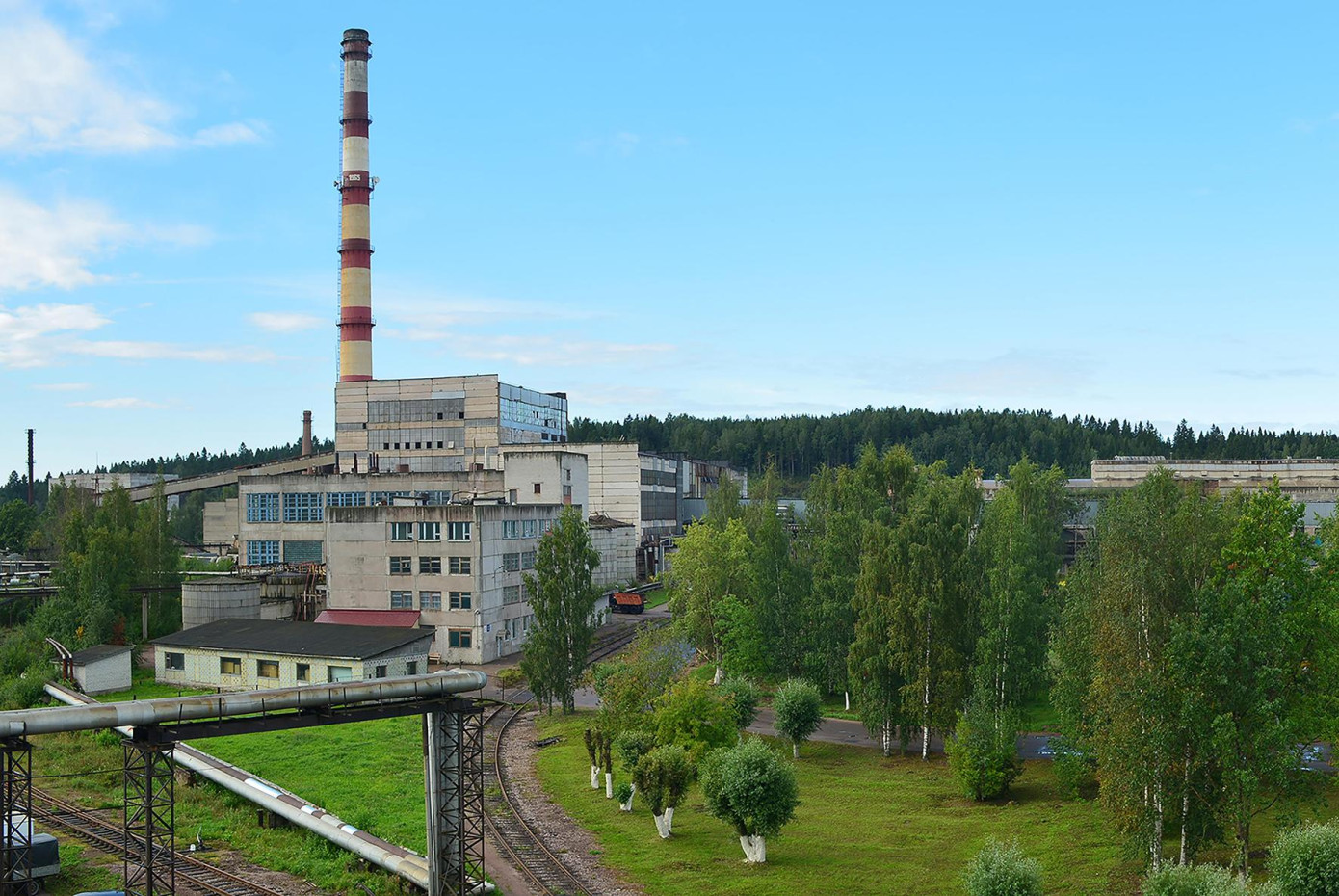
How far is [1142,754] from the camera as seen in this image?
95.6 ft

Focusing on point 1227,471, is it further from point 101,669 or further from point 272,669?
point 101,669

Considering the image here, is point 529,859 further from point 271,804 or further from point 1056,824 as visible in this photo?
point 1056,824

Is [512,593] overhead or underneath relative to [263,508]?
underneath

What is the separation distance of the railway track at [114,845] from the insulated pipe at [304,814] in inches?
118

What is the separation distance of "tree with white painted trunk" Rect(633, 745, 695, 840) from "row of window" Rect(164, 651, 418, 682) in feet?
88.7

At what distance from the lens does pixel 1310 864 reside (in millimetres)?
24344

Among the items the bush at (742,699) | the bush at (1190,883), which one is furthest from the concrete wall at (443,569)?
the bush at (1190,883)

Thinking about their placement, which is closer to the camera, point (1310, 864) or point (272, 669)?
point (1310, 864)

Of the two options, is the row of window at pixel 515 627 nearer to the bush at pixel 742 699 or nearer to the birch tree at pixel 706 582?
the birch tree at pixel 706 582

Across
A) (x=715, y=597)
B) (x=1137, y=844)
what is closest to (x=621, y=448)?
(x=715, y=597)

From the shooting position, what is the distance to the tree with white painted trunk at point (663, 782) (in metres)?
34.2

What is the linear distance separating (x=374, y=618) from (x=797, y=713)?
3494cm

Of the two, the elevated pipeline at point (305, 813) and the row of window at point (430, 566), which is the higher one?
the row of window at point (430, 566)

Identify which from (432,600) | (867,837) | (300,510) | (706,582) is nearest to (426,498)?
(300,510)
